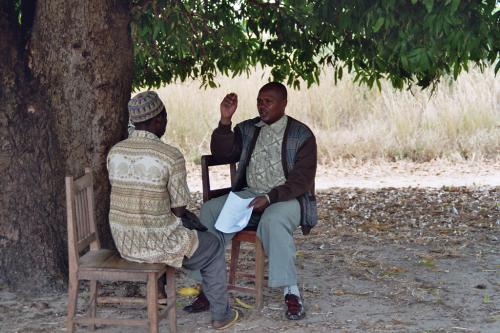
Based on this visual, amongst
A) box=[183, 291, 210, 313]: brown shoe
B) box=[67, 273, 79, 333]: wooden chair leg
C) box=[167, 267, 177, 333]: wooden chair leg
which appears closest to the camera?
box=[67, 273, 79, 333]: wooden chair leg

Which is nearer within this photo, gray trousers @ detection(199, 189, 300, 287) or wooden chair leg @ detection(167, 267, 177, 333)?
wooden chair leg @ detection(167, 267, 177, 333)

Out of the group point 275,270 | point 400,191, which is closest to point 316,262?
point 275,270

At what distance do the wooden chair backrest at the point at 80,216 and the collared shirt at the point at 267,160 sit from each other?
1.16 metres

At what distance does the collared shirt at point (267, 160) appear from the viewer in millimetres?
5699

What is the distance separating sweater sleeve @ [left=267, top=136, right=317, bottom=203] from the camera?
541cm

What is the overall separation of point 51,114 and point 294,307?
1983mm

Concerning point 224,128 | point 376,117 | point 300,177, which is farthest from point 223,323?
point 376,117

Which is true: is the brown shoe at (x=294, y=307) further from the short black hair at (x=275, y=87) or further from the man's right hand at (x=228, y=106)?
the short black hair at (x=275, y=87)

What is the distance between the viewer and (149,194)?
4.64 meters

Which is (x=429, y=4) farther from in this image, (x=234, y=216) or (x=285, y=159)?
(x=234, y=216)

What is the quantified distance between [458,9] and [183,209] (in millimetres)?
1815

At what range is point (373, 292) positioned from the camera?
19.3 ft

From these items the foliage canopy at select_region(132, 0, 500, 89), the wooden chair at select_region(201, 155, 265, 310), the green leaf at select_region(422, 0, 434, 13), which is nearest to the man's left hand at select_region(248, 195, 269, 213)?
the wooden chair at select_region(201, 155, 265, 310)

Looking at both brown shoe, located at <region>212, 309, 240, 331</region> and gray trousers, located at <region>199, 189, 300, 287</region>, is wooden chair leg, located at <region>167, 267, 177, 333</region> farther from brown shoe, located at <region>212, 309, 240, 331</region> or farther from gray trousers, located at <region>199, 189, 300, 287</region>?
gray trousers, located at <region>199, 189, 300, 287</region>
